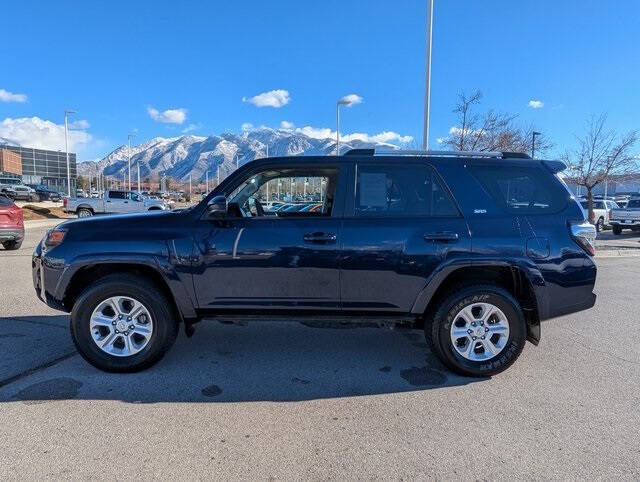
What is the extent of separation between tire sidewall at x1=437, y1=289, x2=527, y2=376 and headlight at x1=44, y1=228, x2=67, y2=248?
3.33 metres

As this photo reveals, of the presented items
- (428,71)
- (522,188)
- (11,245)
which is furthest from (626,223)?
(11,245)

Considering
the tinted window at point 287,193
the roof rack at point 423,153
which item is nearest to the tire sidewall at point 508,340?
the roof rack at point 423,153

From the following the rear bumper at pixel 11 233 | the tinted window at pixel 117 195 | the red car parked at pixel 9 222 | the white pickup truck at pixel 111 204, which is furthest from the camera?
the tinted window at pixel 117 195

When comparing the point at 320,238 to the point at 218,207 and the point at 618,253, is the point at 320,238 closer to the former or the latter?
the point at 218,207

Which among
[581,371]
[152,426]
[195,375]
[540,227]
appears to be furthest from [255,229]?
[581,371]

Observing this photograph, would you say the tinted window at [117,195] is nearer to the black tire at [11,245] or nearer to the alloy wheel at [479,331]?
the black tire at [11,245]

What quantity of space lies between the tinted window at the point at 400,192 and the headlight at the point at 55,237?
100 inches

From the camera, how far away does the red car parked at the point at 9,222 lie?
10.8 m

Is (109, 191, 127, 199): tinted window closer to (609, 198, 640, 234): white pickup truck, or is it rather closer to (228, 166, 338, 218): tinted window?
(228, 166, 338, 218): tinted window

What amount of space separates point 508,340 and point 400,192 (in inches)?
62.2

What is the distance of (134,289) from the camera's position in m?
3.80

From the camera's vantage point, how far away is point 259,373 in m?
3.95

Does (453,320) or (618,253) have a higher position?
(453,320)

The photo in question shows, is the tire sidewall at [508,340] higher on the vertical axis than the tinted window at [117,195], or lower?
lower
